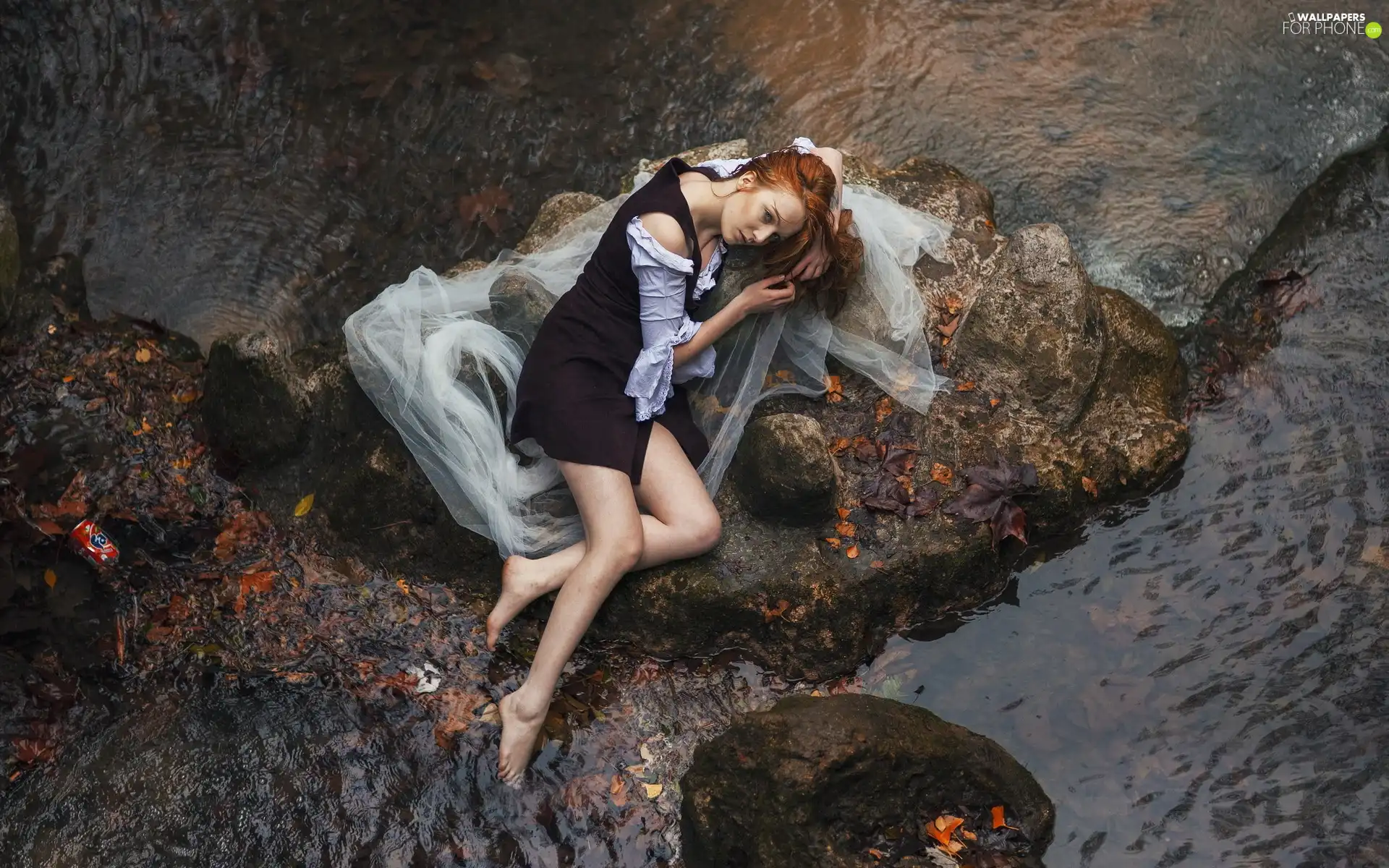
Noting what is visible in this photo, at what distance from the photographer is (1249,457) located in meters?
5.63

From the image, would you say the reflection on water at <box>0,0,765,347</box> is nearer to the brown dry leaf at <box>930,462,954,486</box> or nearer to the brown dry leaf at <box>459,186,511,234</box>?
the brown dry leaf at <box>459,186,511,234</box>

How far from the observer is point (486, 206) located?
6.89 meters

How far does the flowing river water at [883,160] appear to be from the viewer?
4672mm

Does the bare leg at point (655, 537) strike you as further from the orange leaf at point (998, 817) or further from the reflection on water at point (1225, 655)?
the orange leaf at point (998, 817)

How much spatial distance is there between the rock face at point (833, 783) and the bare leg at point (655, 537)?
2.62ft

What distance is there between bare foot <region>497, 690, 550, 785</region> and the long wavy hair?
213 cm

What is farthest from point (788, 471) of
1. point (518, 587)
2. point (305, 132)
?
point (305, 132)

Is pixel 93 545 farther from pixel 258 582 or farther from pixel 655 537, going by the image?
pixel 655 537

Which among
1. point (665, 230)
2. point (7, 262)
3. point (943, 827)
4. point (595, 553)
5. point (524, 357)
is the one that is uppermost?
point (665, 230)

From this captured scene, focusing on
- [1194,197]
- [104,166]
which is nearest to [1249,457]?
[1194,197]

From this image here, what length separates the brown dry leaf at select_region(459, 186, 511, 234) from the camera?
270 inches

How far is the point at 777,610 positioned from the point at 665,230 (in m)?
1.69

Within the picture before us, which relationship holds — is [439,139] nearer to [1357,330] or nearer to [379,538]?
[379,538]

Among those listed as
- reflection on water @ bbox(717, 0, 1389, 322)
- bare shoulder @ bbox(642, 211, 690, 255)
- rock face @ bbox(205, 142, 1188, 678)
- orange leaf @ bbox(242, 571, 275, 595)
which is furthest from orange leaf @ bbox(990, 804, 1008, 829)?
orange leaf @ bbox(242, 571, 275, 595)
